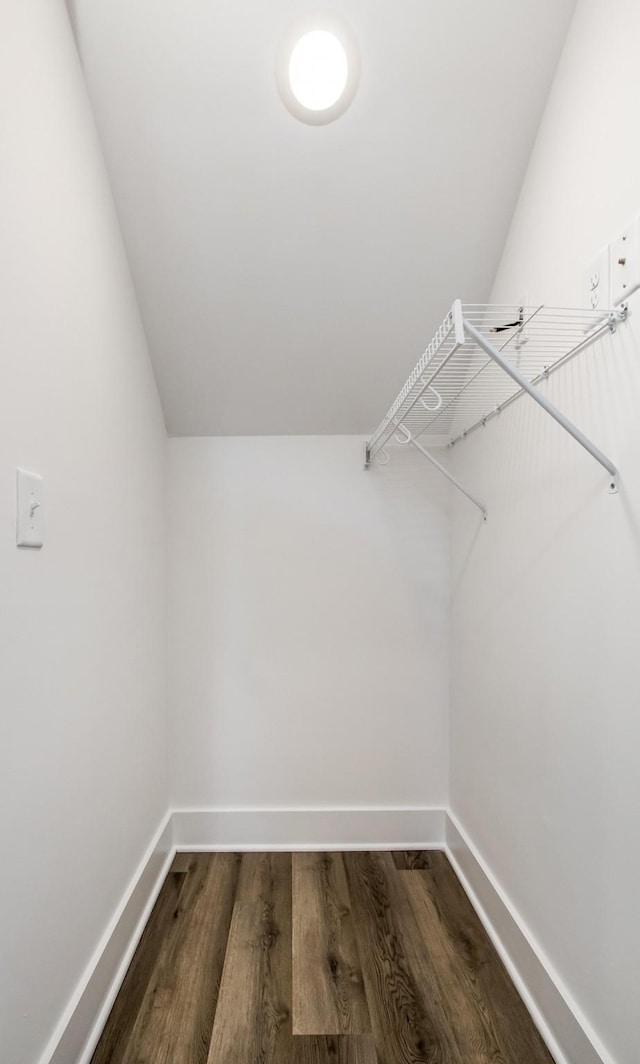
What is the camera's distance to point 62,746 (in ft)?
3.93

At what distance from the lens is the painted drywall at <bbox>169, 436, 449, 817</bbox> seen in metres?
2.20

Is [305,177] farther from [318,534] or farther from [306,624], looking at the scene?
[306,624]

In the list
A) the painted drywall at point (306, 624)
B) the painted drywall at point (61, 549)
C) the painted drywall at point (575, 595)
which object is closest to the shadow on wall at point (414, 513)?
the painted drywall at point (306, 624)

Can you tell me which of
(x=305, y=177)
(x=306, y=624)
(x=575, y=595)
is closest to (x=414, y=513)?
(x=306, y=624)

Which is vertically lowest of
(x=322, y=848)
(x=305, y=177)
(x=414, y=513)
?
(x=322, y=848)

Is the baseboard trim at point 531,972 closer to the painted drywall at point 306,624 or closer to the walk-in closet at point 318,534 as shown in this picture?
the walk-in closet at point 318,534

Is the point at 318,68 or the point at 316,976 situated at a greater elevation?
the point at 318,68

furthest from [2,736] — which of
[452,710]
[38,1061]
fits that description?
[452,710]

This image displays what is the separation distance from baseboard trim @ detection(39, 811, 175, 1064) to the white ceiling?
1.56 metres

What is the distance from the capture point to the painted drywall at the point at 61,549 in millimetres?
998

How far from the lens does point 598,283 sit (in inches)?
45.0

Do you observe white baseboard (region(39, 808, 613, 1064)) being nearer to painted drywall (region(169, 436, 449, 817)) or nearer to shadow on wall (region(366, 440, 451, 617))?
painted drywall (region(169, 436, 449, 817))

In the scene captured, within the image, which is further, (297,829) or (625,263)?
(297,829)

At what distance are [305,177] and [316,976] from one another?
2.10 m
